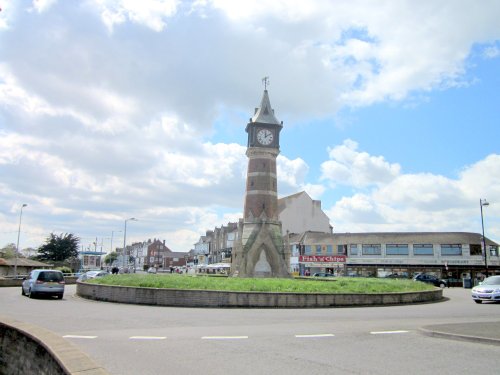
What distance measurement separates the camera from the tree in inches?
3329

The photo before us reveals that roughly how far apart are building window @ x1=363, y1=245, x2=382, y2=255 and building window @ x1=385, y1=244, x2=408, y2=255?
1.11 meters

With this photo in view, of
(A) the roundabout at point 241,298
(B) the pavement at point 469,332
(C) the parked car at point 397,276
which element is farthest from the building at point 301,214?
(B) the pavement at point 469,332

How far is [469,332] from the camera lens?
1180cm

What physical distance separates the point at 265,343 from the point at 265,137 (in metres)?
38.3

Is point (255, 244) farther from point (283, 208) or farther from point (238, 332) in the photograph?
point (283, 208)

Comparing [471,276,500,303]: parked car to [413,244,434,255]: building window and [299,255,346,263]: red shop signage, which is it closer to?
[299,255,346,263]: red shop signage

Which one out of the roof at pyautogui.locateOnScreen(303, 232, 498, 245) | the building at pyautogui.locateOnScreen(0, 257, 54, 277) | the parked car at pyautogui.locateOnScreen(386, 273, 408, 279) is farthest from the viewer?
the roof at pyautogui.locateOnScreen(303, 232, 498, 245)

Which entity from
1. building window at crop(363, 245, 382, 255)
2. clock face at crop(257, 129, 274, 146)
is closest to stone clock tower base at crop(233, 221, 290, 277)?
clock face at crop(257, 129, 274, 146)

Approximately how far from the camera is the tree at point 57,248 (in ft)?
277

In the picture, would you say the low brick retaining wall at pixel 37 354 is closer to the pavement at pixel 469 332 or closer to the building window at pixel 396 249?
the pavement at pixel 469 332

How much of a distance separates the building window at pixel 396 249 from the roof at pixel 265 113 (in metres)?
27.9

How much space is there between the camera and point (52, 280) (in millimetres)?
25391

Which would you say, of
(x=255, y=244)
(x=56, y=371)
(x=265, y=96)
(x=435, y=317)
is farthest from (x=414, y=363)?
(x=265, y=96)

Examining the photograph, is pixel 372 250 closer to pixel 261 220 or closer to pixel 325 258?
pixel 325 258
